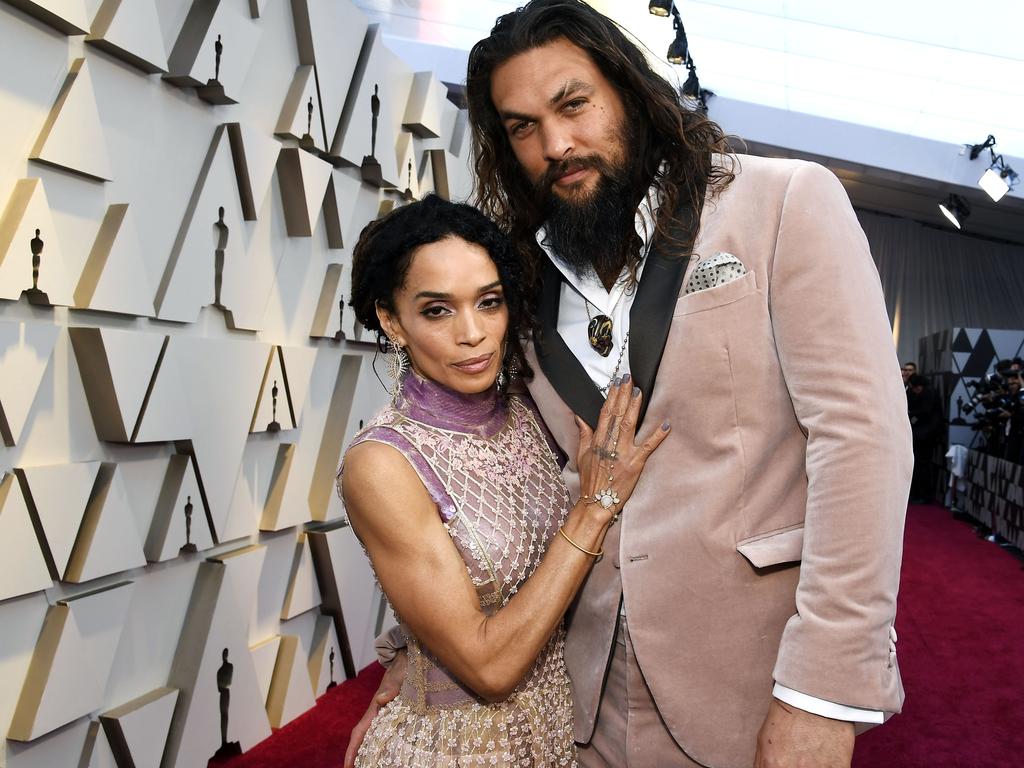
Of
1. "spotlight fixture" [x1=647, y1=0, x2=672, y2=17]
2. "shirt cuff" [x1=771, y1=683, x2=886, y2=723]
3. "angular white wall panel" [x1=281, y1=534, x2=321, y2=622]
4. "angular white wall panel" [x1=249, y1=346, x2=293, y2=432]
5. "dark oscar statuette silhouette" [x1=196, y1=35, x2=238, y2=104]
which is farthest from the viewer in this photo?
"spotlight fixture" [x1=647, y1=0, x2=672, y2=17]

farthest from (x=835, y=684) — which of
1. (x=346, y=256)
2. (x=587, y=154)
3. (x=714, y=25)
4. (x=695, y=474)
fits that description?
(x=714, y=25)

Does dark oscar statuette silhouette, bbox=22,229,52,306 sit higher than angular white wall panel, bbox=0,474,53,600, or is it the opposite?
dark oscar statuette silhouette, bbox=22,229,52,306

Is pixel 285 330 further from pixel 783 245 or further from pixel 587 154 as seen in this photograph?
pixel 783 245

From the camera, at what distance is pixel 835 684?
115cm

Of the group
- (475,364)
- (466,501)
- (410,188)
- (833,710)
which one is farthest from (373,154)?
(833,710)

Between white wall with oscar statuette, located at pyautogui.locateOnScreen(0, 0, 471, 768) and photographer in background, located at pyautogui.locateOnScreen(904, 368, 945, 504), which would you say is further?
photographer in background, located at pyautogui.locateOnScreen(904, 368, 945, 504)

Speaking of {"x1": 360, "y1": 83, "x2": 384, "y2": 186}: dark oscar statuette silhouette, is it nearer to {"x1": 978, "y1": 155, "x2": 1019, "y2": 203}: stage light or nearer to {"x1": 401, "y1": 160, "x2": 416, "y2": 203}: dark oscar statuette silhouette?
{"x1": 401, "y1": 160, "x2": 416, "y2": 203}: dark oscar statuette silhouette

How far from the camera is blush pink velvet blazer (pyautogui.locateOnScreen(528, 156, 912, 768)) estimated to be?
3.86ft

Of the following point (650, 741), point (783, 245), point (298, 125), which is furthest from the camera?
point (298, 125)

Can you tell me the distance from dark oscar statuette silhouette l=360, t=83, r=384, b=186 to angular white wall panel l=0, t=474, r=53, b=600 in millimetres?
2422

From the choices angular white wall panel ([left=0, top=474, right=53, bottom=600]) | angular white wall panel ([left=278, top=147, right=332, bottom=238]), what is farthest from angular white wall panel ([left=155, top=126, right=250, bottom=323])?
angular white wall panel ([left=0, top=474, right=53, bottom=600])

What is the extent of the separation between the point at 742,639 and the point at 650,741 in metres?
0.23

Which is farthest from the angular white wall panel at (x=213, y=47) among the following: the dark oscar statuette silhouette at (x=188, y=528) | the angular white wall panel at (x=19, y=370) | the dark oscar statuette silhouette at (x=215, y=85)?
the dark oscar statuette silhouette at (x=188, y=528)

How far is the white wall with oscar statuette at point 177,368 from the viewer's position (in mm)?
2387
